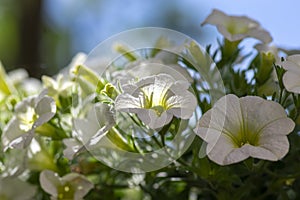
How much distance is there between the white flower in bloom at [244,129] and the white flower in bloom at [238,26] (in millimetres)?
148

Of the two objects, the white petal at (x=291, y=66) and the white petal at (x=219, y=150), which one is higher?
the white petal at (x=291, y=66)

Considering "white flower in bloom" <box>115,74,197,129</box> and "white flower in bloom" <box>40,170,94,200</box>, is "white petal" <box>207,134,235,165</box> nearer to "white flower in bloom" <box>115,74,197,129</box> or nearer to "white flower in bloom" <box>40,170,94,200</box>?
"white flower in bloom" <box>115,74,197,129</box>

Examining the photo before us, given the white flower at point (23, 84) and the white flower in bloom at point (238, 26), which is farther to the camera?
the white flower at point (23, 84)

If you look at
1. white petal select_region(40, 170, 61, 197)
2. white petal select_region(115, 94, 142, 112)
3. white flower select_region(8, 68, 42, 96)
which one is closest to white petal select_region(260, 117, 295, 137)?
white petal select_region(115, 94, 142, 112)

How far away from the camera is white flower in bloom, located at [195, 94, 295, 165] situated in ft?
1.46

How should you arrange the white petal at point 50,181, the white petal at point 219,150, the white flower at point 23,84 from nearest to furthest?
the white petal at point 219,150 → the white petal at point 50,181 → the white flower at point 23,84

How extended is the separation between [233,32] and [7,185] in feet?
0.96

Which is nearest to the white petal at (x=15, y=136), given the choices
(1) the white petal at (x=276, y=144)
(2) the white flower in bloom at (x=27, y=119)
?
(2) the white flower in bloom at (x=27, y=119)

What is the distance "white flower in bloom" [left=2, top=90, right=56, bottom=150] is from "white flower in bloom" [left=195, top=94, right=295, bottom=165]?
149 mm

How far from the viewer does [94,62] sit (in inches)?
26.8

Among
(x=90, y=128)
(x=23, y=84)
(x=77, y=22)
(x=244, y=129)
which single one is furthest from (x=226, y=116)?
(x=77, y=22)

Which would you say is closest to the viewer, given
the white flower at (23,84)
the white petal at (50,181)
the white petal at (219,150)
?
the white petal at (219,150)

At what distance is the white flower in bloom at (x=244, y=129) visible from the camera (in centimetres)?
45

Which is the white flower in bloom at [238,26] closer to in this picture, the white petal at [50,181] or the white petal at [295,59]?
the white petal at [295,59]
